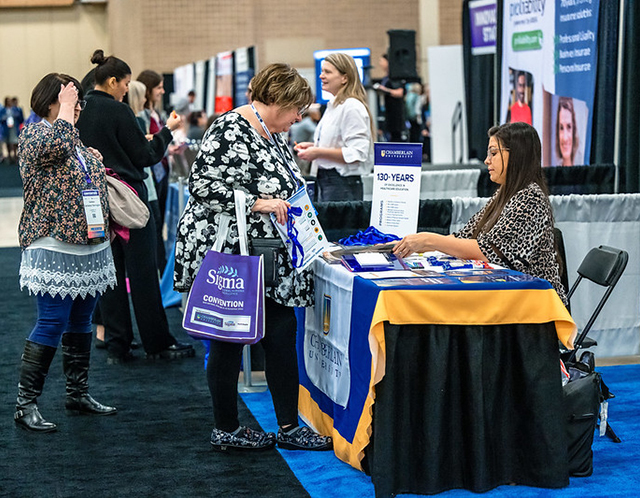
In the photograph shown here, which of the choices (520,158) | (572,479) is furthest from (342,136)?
(572,479)

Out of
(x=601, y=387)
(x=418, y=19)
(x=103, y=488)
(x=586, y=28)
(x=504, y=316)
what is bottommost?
(x=103, y=488)

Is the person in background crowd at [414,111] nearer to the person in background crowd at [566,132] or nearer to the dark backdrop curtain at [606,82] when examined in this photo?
the person in background crowd at [566,132]

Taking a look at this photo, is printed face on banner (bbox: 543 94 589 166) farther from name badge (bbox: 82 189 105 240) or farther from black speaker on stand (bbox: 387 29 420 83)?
black speaker on stand (bbox: 387 29 420 83)

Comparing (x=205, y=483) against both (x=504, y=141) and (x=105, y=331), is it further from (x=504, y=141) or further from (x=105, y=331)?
(x=105, y=331)

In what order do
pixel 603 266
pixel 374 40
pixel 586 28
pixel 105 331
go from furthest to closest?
1. pixel 374 40
2. pixel 586 28
3. pixel 105 331
4. pixel 603 266

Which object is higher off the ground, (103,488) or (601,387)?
(601,387)

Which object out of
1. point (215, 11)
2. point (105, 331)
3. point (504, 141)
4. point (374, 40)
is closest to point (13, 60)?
point (215, 11)

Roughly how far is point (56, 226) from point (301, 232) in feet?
3.08

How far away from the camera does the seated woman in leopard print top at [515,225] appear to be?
10.5ft

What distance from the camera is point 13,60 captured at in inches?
947

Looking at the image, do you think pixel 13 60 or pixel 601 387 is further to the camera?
pixel 13 60

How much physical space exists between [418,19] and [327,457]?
1687 cm

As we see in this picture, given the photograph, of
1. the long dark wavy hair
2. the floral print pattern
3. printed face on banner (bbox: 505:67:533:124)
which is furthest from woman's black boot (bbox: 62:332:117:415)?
printed face on banner (bbox: 505:67:533:124)

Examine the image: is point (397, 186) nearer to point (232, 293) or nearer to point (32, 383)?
point (232, 293)
